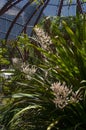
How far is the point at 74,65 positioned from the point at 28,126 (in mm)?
549

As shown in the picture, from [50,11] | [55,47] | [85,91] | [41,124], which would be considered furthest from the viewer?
[50,11]

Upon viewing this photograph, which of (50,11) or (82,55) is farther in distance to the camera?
(50,11)

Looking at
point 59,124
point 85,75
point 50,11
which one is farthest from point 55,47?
point 50,11

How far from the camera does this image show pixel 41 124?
3.25m

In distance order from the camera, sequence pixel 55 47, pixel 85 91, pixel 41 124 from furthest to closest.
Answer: pixel 55 47, pixel 41 124, pixel 85 91

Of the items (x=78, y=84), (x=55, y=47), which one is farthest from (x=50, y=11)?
(x=78, y=84)

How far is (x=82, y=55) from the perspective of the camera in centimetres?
322

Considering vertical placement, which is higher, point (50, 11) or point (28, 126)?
point (28, 126)

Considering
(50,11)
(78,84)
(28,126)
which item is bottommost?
(50,11)

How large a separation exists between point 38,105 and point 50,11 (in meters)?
4.34

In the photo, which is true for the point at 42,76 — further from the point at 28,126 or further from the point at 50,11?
the point at 50,11

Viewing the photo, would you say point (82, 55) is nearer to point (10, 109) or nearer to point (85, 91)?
point (85, 91)

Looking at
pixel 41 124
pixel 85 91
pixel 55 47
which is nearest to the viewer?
pixel 85 91

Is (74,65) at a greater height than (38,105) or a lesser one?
greater
